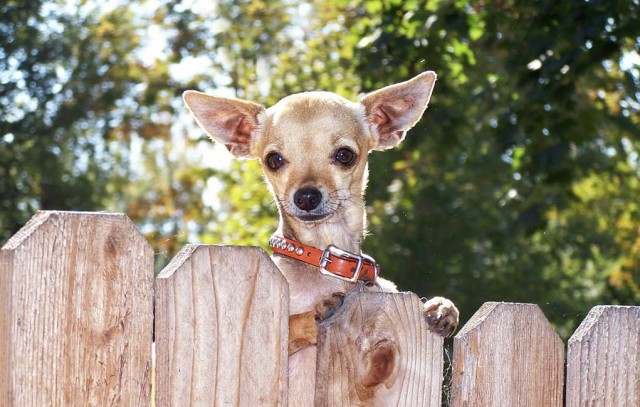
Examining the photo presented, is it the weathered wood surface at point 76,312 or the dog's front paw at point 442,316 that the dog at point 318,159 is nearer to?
the dog's front paw at point 442,316

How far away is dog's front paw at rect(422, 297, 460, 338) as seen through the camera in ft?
8.26

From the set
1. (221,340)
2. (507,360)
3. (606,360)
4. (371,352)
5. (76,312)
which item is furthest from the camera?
(606,360)

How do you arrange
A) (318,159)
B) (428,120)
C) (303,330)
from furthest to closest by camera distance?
(428,120)
(318,159)
(303,330)

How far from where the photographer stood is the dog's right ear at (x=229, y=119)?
3938 mm

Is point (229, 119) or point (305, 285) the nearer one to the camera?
point (305, 285)

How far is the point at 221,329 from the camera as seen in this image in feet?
6.92

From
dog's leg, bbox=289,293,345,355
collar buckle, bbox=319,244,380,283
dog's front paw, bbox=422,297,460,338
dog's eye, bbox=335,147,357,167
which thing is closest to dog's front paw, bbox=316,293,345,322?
dog's leg, bbox=289,293,345,355

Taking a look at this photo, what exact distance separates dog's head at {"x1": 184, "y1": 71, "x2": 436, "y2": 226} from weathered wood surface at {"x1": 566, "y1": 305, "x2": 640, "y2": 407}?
1.43 metres

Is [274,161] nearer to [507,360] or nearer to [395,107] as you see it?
[395,107]

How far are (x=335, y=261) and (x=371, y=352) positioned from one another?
103cm

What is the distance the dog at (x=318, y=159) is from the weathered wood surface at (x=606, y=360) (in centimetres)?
88

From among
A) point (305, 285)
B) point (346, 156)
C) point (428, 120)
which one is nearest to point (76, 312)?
point (305, 285)

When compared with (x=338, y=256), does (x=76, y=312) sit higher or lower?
higher

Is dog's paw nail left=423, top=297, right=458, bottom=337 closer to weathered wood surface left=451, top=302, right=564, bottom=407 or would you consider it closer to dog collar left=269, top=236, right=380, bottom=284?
weathered wood surface left=451, top=302, right=564, bottom=407
